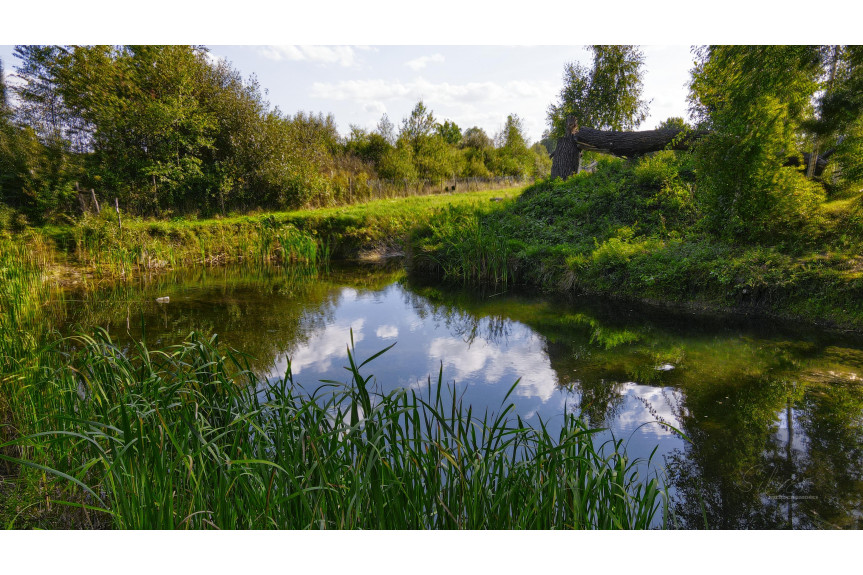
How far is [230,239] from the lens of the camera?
519 inches

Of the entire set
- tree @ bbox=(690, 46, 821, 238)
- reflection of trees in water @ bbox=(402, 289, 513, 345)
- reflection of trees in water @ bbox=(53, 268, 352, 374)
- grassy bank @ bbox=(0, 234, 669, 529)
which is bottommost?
reflection of trees in water @ bbox=(402, 289, 513, 345)

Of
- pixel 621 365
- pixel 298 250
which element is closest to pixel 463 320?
pixel 621 365

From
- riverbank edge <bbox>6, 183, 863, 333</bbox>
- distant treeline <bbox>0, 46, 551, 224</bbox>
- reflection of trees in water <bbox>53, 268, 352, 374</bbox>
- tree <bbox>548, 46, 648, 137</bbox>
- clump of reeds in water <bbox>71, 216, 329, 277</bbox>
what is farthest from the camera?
tree <bbox>548, 46, 648, 137</bbox>

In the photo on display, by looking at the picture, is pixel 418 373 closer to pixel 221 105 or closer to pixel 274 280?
pixel 274 280

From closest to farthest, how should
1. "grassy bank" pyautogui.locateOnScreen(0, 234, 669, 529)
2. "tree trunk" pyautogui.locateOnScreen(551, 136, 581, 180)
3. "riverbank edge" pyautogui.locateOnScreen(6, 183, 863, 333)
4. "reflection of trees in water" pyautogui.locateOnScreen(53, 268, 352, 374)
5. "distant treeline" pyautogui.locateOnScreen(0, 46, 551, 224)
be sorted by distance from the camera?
"grassy bank" pyautogui.locateOnScreen(0, 234, 669, 529)
"reflection of trees in water" pyautogui.locateOnScreen(53, 268, 352, 374)
"riverbank edge" pyautogui.locateOnScreen(6, 183, 863, 333)
"distant treeline" pyautogui.locateOnScreen(0, 46, 551, 224)
"tree trunk" pyautogui.locateOnScreen(551, 136, 581, 180)

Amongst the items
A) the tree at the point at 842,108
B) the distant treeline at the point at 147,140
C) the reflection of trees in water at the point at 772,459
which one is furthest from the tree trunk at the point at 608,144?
the distant treeline at the point at 147,140

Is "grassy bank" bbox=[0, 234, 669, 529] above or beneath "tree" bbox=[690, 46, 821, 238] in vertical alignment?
beneath

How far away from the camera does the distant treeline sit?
1257 centimetres

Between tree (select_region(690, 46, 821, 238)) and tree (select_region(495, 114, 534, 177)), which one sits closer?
tree (select_region(690, 46, 821, 238))

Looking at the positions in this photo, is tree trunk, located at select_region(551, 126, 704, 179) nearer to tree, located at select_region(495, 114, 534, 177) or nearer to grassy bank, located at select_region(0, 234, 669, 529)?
grassy bank, located at select_region(0, 234, 669, 529)

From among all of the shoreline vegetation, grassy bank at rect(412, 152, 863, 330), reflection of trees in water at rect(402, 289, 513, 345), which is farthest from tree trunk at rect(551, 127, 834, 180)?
reflection of trees in water at rect(402, 289, 513, 345)

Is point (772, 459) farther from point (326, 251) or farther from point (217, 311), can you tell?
point (326, 251)

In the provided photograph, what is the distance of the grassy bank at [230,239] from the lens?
10547mm

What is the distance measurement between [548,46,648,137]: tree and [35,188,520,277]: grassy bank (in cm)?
1145
